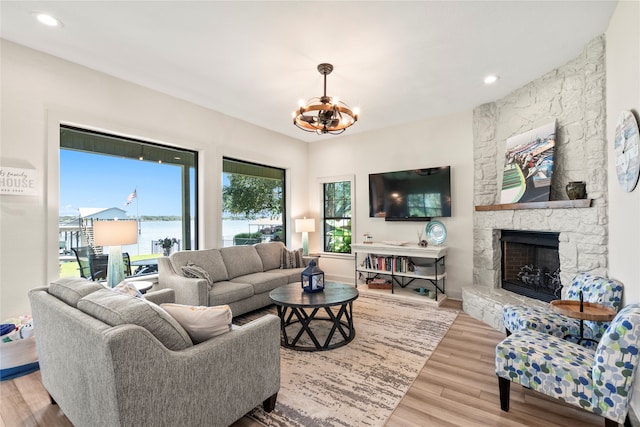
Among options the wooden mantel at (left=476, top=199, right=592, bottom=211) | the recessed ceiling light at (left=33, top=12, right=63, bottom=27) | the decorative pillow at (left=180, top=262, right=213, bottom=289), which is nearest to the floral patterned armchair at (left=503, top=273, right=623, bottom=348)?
the wooden mantel at (left=476, top=199, right=592, bottom=211)

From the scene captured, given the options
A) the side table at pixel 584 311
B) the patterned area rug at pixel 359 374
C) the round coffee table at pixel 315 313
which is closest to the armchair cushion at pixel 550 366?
the side table at pixel 584 311

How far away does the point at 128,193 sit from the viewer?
3.97 m

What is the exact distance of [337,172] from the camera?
6.16 metres

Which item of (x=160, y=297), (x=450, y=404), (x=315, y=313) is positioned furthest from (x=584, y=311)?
(x=160, y=297)

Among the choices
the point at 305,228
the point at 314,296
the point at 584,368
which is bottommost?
the point at 584,368

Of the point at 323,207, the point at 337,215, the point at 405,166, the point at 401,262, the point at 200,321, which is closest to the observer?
the point at 200,321

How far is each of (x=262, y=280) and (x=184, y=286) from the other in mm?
Result: 1041

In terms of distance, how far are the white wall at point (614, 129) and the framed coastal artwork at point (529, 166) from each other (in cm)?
75

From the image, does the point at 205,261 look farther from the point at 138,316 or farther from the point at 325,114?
the point at 138,316

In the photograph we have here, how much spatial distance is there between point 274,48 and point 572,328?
3.68 m

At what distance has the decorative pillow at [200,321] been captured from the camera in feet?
5.57

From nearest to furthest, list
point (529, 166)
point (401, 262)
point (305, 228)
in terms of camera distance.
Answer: point (529, 166), point (401, 262), point (305, 228)

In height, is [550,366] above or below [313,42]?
below

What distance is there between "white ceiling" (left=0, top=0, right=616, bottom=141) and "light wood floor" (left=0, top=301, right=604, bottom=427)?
304cm
